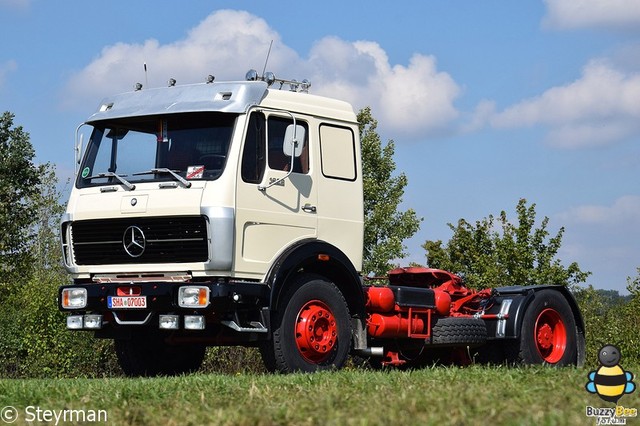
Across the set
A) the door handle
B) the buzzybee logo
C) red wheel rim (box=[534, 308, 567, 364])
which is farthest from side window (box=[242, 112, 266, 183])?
red wheel rim (box=[534, 308, 567, 364])

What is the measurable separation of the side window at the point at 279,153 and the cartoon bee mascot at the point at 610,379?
4.96 metres

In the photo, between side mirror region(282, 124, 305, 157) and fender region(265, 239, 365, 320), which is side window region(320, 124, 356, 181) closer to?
side mirror region(282, 124, 305, 157)

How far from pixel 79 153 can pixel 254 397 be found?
18.3 feet

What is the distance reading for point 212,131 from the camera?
1270 cm

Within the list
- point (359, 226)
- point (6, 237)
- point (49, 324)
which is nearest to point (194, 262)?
point (359, 226)

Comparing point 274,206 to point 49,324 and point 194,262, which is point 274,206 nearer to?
point 194,262

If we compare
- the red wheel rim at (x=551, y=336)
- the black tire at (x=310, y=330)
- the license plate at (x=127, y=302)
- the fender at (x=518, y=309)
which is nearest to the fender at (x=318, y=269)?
the black tire at (x=310, y=330)

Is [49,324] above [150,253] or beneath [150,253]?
beneath

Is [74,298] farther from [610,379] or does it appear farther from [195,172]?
[610,379]

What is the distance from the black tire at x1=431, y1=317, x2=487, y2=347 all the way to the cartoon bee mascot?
537 cm

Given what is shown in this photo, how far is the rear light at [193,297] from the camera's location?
12.0 m

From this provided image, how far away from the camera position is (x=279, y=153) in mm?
12914

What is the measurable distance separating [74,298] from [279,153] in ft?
9.54

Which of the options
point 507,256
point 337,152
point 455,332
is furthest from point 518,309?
point 507,256
